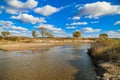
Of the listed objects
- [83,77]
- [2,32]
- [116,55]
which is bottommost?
[83,77]

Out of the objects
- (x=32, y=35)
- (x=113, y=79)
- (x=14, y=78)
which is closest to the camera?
(x=113, y=79)

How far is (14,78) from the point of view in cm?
1216

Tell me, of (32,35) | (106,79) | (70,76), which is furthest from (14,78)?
(32,35)

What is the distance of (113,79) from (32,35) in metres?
119

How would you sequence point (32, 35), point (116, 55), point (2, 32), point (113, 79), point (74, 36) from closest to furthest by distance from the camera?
point (113, 79), point (116, 55), point (2, 32), point (32, 35), point (74, 36)

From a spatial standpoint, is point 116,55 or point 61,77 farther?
point 116,55

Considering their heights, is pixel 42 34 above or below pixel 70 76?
above

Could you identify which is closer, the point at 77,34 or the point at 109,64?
the point at 109,64

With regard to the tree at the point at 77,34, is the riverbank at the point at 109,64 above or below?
A: below

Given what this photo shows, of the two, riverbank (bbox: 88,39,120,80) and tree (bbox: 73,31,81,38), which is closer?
riverbank (bbox: 88,39,120,80)

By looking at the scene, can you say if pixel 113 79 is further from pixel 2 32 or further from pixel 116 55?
pixel 2 32

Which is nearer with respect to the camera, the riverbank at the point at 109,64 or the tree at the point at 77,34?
the riverbank at the point at 109,64

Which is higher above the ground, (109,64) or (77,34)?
(77,34)

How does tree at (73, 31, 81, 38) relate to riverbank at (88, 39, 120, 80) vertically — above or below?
above
